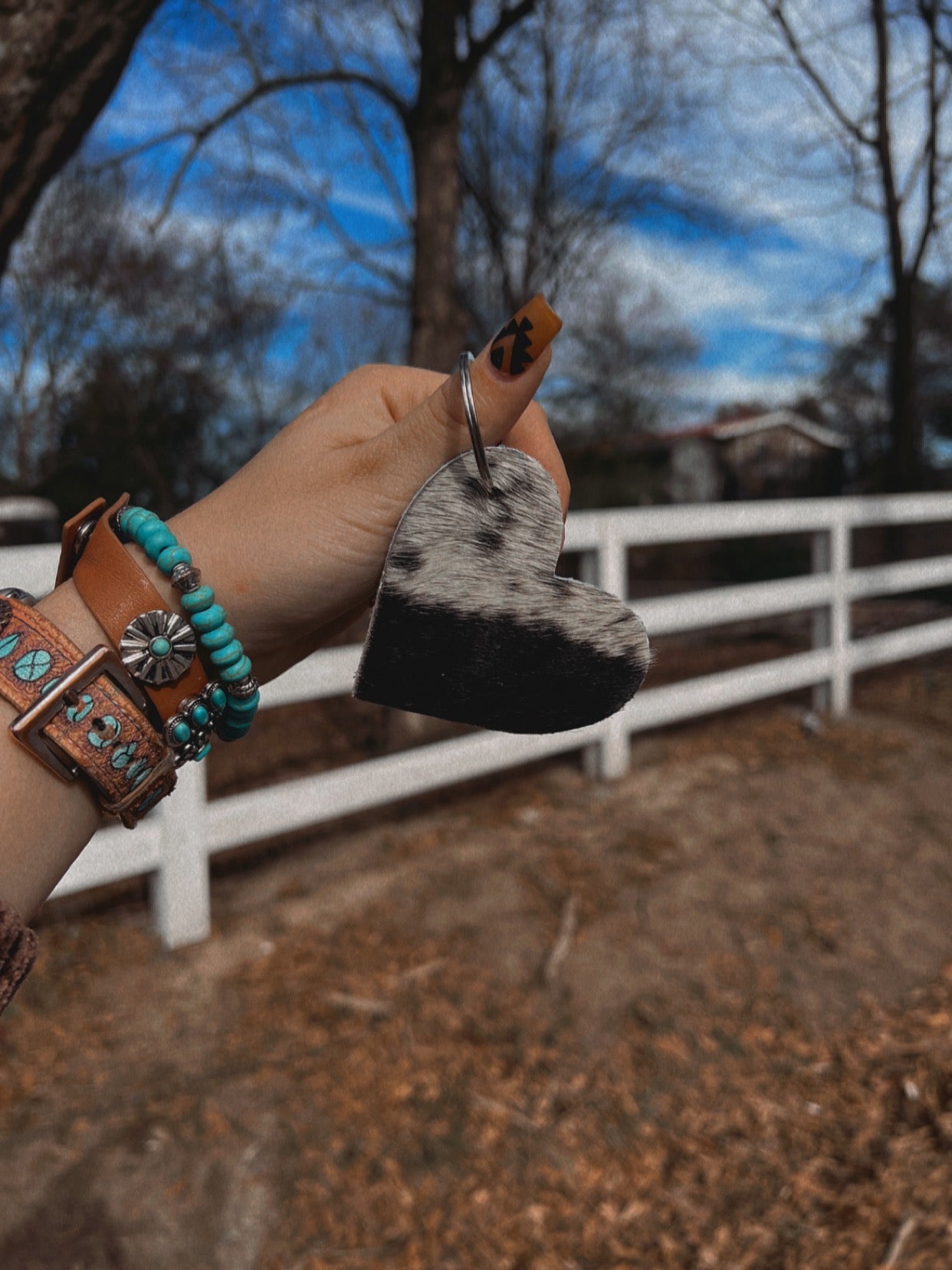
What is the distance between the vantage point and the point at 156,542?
2.96 ft

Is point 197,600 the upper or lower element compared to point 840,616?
upper

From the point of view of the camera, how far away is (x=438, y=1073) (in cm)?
252

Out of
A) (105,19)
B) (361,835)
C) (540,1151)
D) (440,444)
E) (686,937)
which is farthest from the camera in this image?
(361,835)

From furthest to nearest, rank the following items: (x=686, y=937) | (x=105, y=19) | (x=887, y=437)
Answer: (x=887, y=437), (x=686, y=937), (x=105, y=19)

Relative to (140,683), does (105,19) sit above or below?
above

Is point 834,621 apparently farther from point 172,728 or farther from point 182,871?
point 172,728

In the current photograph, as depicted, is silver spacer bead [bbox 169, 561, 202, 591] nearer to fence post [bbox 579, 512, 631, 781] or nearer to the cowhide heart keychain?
the cowhide heart keychain

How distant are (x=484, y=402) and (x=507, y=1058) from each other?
225 cm

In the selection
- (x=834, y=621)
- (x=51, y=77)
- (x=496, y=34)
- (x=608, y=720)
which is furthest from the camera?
(x=834, y=621)

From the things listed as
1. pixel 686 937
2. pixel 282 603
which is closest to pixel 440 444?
pixel 282 603

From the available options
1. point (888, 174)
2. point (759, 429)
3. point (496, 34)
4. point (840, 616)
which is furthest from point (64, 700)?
point (888, 174)

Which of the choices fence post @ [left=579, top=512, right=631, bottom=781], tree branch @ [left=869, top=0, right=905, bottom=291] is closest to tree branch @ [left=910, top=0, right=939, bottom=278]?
tree branch @ [left=869, top=0, right=905, bottom=291]

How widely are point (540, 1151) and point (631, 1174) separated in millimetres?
226

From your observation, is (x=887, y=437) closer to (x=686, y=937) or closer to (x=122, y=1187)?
(x=686, y=937)
